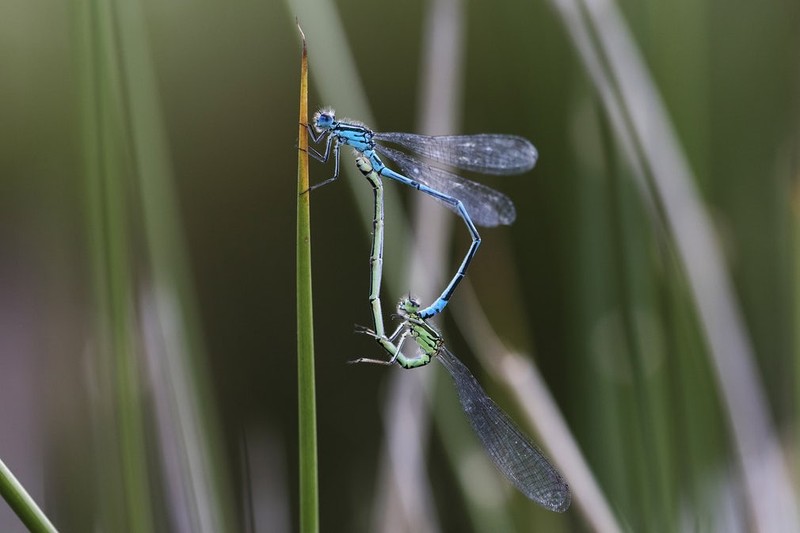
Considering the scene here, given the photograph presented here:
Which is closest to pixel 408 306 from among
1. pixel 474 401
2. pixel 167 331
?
pixel 474 401

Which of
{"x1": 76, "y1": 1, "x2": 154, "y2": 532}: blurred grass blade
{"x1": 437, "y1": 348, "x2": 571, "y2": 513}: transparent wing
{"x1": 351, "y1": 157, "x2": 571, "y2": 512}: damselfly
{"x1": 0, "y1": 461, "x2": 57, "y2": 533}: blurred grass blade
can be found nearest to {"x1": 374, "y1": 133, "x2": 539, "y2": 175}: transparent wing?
{"x1": 351, "y1": 157, "x2": 571, "y2": 512}: damselfly

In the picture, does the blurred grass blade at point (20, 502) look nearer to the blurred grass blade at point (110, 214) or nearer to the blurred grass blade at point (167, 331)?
the blurred grass blade at point (110, 214)

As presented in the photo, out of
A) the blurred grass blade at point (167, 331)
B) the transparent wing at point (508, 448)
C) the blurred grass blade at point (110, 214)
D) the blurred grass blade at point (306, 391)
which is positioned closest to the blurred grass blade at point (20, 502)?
the blurred grass blade at point (306, 391)

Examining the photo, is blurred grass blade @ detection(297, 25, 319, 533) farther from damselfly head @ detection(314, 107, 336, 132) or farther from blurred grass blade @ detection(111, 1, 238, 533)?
damselfly head @ detection(314, 107, 336, 132)

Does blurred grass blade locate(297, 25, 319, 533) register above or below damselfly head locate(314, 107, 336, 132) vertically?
below

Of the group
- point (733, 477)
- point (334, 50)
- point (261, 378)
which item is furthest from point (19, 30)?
point (733, 477)

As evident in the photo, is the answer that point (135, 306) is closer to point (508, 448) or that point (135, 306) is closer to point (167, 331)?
point (167, 331)
